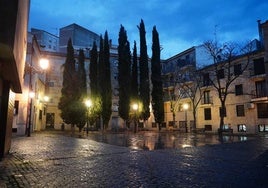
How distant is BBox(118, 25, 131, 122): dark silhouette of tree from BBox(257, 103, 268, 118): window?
1805 cm

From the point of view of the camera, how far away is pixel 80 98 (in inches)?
1305

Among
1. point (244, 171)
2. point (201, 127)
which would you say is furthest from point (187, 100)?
point (244, 171)

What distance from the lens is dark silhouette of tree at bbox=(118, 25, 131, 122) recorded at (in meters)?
36.3

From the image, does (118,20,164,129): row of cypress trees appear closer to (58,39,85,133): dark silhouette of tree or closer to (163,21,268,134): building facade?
(163,21,268,134): building facade

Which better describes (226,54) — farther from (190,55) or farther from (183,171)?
(183,171)

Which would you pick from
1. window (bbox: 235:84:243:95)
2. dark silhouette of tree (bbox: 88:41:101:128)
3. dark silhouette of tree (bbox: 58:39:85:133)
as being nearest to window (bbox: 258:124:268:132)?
window (bbox: 235:84:243:95)

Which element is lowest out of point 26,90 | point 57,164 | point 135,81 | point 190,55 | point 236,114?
point 57,164

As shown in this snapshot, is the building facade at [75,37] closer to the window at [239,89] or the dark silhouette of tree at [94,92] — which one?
the dark silhouette of tree at [94,92]

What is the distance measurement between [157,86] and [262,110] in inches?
612

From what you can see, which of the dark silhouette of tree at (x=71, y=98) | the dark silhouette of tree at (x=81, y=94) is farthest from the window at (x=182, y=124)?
the dark silhouette of tree at (x=71, y=98)

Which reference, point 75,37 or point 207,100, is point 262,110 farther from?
point 75,37

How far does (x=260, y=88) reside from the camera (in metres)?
31.2

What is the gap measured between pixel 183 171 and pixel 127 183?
6.24 feet

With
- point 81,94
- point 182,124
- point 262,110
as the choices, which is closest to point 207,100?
point 182,124
